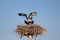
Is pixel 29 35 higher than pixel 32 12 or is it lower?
lower

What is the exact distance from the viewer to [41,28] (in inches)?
993

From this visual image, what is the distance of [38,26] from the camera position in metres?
25.2

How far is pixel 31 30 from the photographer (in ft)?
81.9

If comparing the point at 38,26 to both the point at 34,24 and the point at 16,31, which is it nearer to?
the point at 34,24

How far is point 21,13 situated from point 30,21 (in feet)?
4.19

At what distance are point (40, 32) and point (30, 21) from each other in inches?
58.8

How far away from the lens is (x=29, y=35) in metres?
25.6

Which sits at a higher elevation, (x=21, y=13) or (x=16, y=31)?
(x=21, y=13)

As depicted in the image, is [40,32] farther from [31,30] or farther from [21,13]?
[21,13]

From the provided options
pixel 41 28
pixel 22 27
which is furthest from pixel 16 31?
pixel 41 28

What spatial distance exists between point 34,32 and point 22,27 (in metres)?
1.13

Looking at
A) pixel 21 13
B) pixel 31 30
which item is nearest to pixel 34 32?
pixel 31 30

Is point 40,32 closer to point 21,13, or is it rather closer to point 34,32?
point 34,32

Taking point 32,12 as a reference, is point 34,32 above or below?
→ below
